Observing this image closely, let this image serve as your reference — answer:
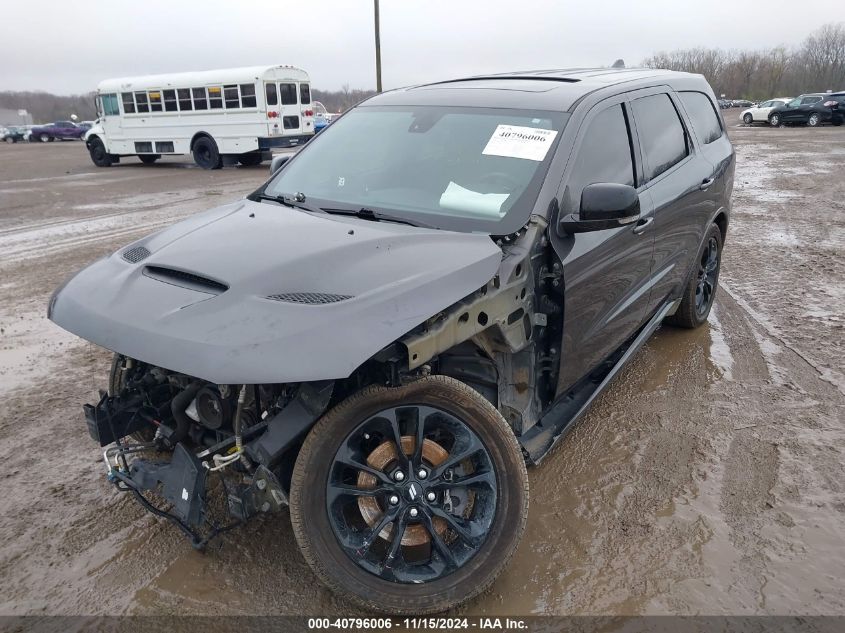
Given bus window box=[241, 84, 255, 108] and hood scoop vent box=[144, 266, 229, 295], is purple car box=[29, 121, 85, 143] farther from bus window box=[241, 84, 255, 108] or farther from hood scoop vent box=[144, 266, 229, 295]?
hood scoop vent box=[144, 266, 229, 295]

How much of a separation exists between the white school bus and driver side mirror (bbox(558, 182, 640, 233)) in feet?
54.5

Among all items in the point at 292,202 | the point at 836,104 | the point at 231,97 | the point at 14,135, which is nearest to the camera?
the point at 292,202

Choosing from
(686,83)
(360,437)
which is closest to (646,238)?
(686,83)

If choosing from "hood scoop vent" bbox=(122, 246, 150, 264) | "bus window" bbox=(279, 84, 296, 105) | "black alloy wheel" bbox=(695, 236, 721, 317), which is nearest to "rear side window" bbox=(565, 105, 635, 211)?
"black alloy wheel" bbox=(695, 236, 721, 317)

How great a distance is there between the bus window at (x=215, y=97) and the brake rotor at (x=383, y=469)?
1802cm

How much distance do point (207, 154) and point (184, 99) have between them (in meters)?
1.64

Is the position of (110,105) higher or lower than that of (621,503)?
higher

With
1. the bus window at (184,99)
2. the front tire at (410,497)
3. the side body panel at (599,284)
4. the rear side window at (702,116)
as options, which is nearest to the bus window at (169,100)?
the bus window at (184,99)

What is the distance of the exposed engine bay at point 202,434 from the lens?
7.39ft

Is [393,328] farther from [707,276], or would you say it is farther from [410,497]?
[707,276]

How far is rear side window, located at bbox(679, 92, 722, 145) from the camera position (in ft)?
15.1

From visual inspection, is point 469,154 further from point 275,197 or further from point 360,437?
point 360,437

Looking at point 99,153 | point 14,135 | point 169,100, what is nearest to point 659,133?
point 169,100

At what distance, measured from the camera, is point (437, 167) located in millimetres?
3189
